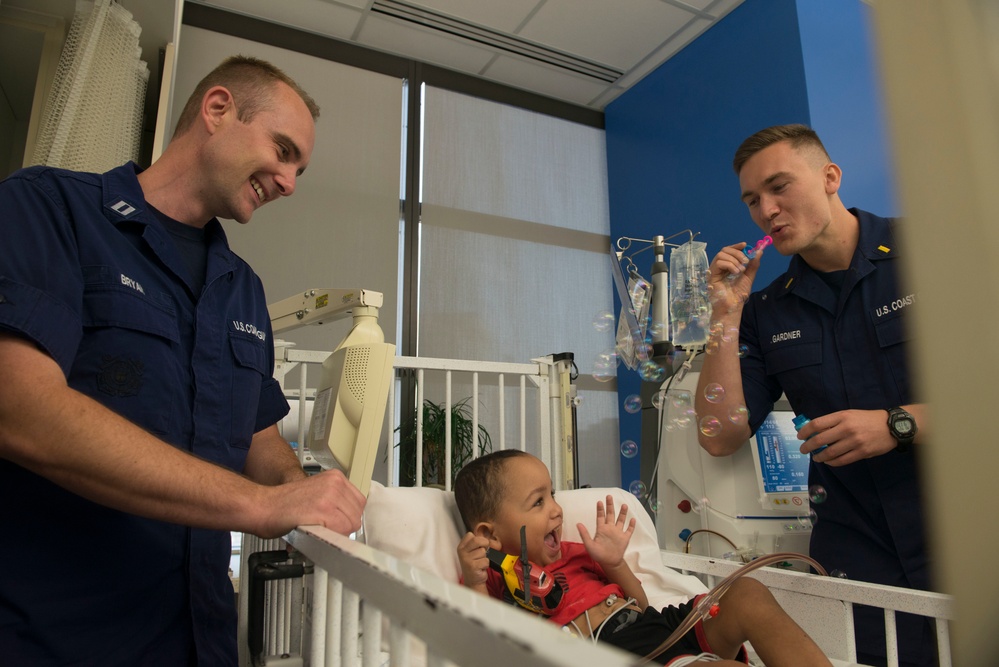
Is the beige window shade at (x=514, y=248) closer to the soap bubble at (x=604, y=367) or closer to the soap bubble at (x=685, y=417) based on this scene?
the soap bubble at (x=604, y=367)

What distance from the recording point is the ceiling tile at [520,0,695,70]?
384 cm

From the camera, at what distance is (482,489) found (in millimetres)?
1682

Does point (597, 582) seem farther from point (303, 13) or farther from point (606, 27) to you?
point (303, 13)

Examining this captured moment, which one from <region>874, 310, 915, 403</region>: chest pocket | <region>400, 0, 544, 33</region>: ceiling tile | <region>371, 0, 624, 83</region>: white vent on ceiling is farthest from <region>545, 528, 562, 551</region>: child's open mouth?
<region>371, 0, 624, 83</region>: white vent on ceiling

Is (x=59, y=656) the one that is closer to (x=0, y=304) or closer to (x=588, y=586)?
(x=0, y=304)

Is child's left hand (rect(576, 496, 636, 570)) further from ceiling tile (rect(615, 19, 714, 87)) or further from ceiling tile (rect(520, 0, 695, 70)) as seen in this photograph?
ceiling tile (rect(615, 19, 714, 87))

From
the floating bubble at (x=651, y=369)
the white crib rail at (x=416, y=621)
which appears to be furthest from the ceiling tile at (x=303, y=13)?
the white crib rail at (x=416, y=621)

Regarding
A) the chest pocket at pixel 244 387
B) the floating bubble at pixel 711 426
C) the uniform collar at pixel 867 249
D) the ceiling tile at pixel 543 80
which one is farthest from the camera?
the ceiling tile at pixel 543 80

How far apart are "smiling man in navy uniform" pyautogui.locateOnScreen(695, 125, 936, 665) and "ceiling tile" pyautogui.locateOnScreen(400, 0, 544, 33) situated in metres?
2.50

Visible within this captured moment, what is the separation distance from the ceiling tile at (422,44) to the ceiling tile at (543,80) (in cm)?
14

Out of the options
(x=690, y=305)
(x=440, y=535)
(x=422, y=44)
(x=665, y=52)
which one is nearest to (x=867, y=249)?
(x=690, y=305)

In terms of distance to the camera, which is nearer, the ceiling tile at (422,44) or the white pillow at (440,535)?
the white pillow at (440,535)

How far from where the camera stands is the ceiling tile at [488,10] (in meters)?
3.76

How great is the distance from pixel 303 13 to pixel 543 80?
1.69 meters
